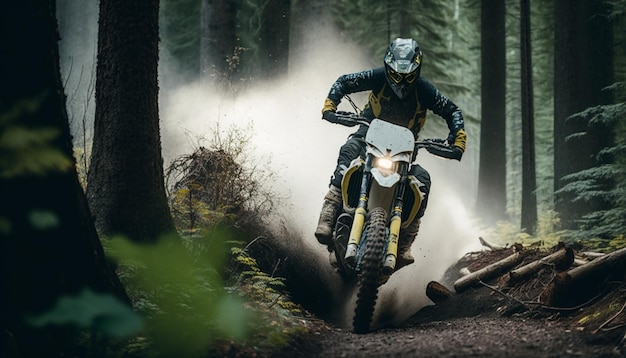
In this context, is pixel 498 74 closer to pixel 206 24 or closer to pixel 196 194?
pixel 206 24

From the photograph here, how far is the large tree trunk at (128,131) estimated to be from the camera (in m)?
5.84

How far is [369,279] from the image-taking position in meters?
6.12

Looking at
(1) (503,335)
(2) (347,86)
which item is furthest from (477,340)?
(2) (347,86)

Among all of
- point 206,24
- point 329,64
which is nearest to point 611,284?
point 206,24

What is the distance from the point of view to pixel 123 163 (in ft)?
19.2

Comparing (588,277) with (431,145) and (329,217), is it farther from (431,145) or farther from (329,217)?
(329,217)

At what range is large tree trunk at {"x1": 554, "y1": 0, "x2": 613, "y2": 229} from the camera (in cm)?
1200

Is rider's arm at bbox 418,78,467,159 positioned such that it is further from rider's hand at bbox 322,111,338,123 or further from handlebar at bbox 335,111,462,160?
rider's hand at bbox 322,111,338,123

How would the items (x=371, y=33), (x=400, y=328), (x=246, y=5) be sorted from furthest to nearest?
(x=371, y=33) → (x=246, y=5) → (x=400, y=328)

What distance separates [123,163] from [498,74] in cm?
1390

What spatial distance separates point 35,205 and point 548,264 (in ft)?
19.0

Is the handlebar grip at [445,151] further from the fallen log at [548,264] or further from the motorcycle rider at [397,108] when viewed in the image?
the fallen log at [548,264]

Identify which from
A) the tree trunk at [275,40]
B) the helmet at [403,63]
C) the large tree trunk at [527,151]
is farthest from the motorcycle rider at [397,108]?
the tree trunk at [275,40]

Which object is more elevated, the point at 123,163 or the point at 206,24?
the point at 206,24
